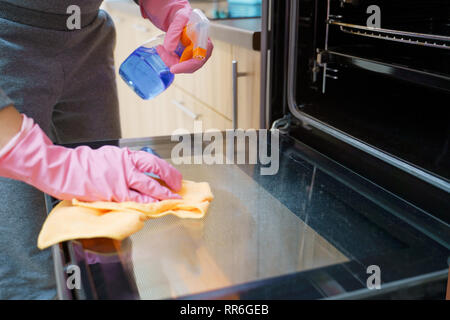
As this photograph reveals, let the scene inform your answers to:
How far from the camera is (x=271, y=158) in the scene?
0.90 m

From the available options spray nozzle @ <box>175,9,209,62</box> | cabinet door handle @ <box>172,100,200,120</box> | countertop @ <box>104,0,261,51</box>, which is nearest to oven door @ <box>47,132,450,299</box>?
spray nozzle @ <box>175,9,209,62</box>

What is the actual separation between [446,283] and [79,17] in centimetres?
95

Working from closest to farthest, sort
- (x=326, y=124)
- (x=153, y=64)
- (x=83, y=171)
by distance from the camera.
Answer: (x=83, y=171), (x=326, y=124), (x=153, y=64)

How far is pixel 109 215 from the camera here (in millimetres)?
662

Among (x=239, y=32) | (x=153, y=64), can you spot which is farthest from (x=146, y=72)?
(x=239, y=32)

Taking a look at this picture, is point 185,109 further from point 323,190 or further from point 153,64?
point 323,190

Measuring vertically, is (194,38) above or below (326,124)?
above

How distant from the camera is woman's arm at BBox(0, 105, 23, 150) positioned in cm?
73

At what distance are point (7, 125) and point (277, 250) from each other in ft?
1.58

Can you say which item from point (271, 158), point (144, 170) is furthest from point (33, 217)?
point (271, 158)

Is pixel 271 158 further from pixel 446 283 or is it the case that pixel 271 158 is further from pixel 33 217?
pixel 33 217

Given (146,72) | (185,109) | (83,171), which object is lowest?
(185,109)

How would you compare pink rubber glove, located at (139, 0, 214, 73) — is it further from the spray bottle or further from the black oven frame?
the black oven frame

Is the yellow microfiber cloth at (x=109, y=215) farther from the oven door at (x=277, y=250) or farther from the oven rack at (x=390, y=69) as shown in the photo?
the oven rack at (x=390, y=69)
